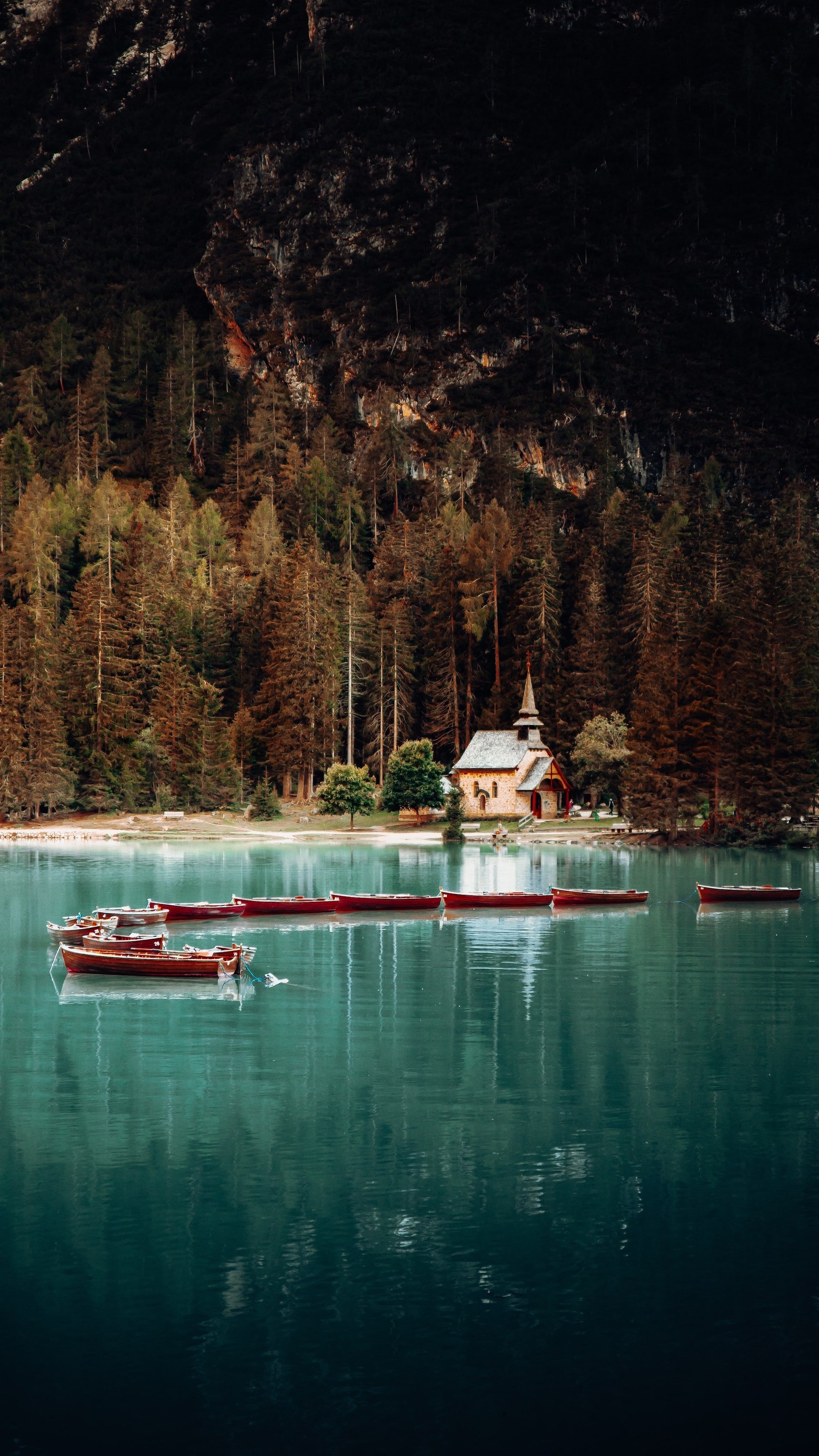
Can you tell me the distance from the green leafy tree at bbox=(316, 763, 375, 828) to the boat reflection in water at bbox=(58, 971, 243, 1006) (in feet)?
205

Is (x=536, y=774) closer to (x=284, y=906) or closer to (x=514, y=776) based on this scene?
(x=514, y=776)

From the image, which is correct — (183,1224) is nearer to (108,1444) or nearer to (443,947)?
(108,1444)

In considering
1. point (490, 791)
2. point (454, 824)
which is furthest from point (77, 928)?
point (490, 791)

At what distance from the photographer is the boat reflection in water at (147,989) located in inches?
1928

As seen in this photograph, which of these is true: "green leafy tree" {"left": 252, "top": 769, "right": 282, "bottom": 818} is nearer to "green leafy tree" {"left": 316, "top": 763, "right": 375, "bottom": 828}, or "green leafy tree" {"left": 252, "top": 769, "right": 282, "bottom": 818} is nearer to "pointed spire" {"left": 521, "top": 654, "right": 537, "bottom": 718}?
"green leafy tree" {"left": 316, "top": 763, "right": 375, "bottom": 828}

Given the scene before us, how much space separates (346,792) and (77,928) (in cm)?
6036

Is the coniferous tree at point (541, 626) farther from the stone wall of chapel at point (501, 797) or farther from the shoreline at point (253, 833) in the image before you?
the shoreline at point (253, 833)

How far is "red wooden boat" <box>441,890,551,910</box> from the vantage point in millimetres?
68562

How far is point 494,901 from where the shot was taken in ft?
226

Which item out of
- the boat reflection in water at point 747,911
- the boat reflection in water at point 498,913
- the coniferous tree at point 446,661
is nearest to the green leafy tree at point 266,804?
the coniferous tree at point 446,661

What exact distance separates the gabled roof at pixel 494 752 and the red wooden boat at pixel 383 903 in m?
53.5

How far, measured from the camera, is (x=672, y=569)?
414 ft

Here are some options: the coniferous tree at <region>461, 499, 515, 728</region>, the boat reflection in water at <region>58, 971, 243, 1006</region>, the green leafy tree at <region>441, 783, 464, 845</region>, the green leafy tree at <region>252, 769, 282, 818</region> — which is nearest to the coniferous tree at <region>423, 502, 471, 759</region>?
the coniferous tree at <region>461, 499, 515, 728</region>

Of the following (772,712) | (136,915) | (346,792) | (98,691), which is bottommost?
(136,915)
